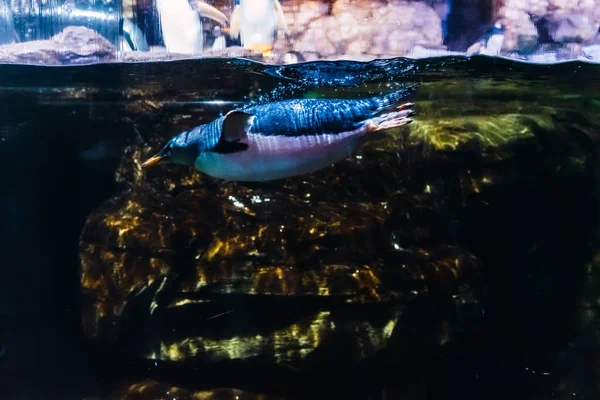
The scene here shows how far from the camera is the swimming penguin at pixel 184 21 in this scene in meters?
5.22

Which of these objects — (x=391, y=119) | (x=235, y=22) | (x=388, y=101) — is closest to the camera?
(x=391, y=119)

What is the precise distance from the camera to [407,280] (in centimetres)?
682

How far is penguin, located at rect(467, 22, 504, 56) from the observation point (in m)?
5.64

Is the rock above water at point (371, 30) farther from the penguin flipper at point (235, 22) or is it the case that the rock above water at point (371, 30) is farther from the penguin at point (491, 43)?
the penguin flipper at point (235, 22)

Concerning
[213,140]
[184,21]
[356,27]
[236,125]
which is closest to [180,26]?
[184,21]

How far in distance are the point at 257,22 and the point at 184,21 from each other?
847 millimetres

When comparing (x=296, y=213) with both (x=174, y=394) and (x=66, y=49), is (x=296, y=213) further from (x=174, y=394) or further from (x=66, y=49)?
(x=66, y=49)

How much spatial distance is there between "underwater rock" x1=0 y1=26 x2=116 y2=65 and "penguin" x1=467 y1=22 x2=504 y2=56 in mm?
4679

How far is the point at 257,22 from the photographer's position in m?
5.43

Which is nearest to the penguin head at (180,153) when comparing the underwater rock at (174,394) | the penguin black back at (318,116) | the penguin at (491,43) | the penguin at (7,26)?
the penguin black back at (318,116)

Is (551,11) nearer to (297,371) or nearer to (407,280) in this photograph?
(407,280)

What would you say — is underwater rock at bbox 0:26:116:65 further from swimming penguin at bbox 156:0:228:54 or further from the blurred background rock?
swimming penguin at bbox 156:0:228:54

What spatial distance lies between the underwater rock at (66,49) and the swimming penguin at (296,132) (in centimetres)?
415

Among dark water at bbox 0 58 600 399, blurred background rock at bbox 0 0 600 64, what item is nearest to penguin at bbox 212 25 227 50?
blurred background rock at bbox 0 0 600 64
